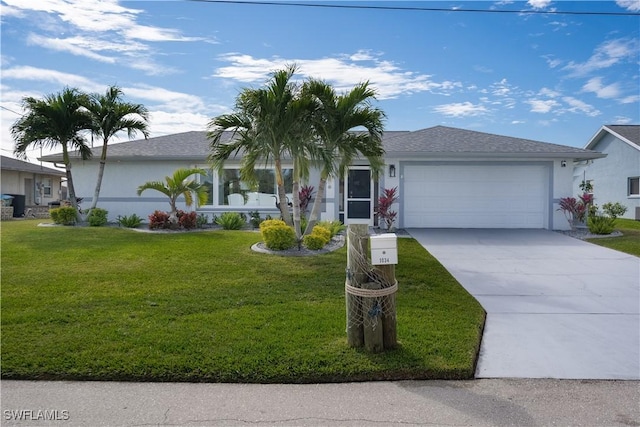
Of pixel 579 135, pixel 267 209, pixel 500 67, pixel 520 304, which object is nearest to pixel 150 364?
pixel 520 304

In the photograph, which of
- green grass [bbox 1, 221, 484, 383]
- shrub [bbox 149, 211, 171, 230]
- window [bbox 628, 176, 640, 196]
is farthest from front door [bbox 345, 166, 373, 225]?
window [bbox 628, 176, 640, 196]

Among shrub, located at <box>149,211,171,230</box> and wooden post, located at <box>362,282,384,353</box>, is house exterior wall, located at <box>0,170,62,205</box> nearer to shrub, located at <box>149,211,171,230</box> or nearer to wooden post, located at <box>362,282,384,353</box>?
shrub, located at <box>149,211,171,230</box>

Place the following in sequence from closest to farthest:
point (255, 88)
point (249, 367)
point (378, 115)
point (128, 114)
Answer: point (249, 367), point (255, 88), point (378, 115), point (128, 114)

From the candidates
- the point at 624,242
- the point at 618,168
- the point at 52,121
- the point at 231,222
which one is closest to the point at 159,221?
the point at 231,222

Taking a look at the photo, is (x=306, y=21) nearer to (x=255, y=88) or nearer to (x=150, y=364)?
(x=255, y=88)

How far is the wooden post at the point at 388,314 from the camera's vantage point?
163 inches

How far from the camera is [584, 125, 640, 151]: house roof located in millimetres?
21672

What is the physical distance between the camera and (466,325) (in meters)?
4.95

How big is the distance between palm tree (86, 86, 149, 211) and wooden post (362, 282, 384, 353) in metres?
13.6

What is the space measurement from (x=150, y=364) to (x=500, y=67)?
1291cm

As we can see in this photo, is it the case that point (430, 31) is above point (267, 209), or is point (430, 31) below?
above

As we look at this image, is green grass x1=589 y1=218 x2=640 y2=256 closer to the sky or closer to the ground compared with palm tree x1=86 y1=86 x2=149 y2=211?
closer to the ground

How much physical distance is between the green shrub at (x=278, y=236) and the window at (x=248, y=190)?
588cm

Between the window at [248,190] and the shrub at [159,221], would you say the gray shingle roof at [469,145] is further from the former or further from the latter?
the shrub at [159,221]
